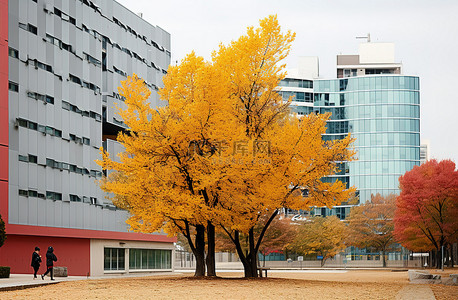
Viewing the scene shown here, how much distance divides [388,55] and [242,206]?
13236 centimetres

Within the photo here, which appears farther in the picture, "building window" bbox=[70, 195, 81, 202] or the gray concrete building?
"building window" bbox=[70, 195, 81, 202]

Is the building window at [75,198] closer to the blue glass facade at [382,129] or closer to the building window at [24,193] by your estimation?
the building window at [24,193]

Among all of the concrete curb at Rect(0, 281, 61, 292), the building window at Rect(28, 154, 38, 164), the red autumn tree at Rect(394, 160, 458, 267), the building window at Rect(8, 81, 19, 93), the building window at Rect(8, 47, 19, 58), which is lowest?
the concrete curb at Rect(0, 281, 61, 292)

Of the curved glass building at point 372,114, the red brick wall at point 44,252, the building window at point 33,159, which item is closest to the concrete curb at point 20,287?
the red brick wall at point 44,252

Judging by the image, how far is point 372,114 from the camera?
507 feet

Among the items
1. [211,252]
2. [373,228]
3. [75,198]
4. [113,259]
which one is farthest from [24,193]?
[373,228]

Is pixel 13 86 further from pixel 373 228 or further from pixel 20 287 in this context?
pixel 373 228

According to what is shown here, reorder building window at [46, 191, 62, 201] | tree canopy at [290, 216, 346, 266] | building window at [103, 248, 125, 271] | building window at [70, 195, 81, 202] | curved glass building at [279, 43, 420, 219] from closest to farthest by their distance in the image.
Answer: building window at [46, 191, 62, 201] → building window at [70, 195, 81, 202] → building window at [103, 248, 125, 271] → tree canopy at [290, 216, 346, 266] → curved glass building at [279, 43, 420, 219]

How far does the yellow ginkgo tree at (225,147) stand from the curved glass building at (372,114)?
11103 cm

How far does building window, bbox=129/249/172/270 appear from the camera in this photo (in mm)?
67625

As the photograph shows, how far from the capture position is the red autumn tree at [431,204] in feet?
255

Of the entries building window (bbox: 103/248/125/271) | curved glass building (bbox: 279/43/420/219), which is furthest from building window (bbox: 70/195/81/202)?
curved glass building (bbox: 279/43/420/219)

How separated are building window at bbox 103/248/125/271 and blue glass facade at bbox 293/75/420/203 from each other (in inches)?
3693

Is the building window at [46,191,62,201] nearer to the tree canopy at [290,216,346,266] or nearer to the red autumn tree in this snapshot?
the red autumn tree
